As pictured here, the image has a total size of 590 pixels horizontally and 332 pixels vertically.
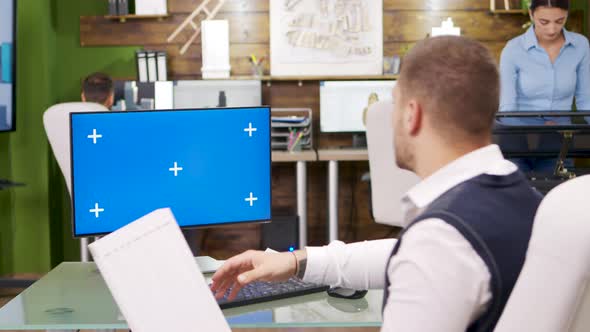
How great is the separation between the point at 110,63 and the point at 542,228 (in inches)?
214

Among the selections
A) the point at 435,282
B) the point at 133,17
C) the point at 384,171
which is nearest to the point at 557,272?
the point at 435,282

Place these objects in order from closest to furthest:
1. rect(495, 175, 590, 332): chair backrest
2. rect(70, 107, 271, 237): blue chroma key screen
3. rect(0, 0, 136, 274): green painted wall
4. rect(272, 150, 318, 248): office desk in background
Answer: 1. rect(495, 175, 590, 332): chair backrest
2. rect(70, 107, 271, 237): blue chroma key screen
3. rect(272, 150, 318, 248): office desk in background
4. rect(0, 0, 136, 274): green painted wall

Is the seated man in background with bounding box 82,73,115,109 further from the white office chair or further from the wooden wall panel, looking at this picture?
the white office chair

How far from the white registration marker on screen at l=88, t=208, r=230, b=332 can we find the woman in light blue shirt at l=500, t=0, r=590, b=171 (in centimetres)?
331

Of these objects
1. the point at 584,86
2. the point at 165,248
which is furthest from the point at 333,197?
the point at 165,248

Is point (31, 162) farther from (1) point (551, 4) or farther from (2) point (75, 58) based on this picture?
(1) point (551, 4)

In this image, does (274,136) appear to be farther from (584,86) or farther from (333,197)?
(584,86)

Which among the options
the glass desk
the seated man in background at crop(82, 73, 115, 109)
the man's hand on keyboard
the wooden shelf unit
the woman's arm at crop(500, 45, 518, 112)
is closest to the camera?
the man's hand on keyboard

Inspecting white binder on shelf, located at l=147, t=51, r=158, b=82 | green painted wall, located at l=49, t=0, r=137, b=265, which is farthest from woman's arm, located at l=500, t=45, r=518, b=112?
green painted wall, located at l=49, t=0, r=137, b=265

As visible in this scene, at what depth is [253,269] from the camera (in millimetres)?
1564

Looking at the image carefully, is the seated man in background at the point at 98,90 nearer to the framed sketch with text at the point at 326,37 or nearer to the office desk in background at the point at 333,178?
the framed sketch with text at the point at 326,37

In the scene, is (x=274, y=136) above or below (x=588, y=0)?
below

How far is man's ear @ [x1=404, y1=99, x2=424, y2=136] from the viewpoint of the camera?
1.28 meters

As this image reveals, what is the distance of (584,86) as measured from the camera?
15.3 feet
